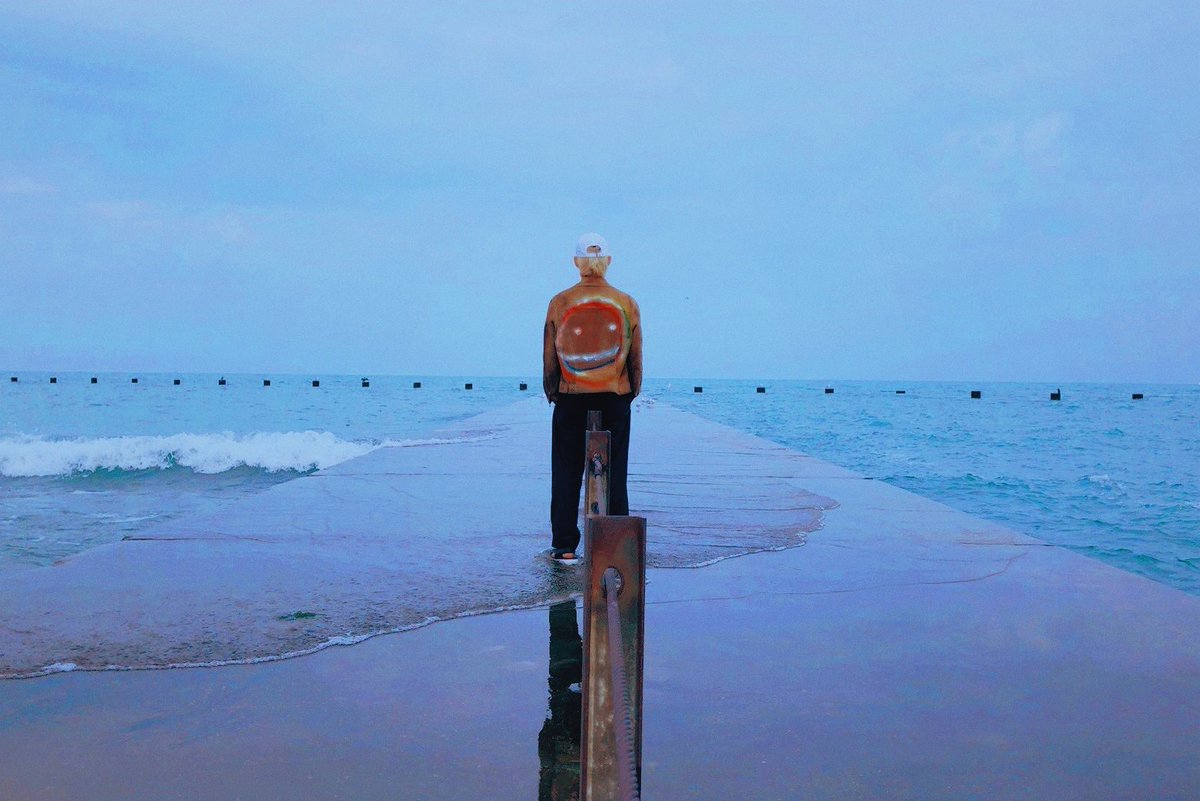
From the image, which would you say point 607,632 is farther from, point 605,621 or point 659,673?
point 659,673

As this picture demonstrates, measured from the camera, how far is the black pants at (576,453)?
5.51 m

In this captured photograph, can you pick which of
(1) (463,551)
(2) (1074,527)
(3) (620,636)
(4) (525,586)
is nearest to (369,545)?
(1) (463,551)

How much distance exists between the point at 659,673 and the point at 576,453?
2292 mm

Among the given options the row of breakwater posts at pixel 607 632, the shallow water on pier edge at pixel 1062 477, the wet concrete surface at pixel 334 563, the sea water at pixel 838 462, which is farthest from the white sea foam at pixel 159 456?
the row of breakwater posts at pixel 607 632

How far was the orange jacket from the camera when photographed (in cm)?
535

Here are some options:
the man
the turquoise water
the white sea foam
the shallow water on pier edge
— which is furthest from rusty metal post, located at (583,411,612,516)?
the white sea foam

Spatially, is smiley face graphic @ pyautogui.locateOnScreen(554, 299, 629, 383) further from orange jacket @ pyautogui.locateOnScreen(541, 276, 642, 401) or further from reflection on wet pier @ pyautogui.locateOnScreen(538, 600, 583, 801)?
reflection on wet pier @ pyautogui.locateOnScreen(538, 600, 583, 801)

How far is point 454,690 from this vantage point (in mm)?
3275

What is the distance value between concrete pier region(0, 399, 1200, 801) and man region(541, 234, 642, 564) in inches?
20.3

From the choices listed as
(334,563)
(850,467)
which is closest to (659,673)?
(334,563)

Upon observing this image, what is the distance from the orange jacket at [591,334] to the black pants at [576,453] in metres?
0.11

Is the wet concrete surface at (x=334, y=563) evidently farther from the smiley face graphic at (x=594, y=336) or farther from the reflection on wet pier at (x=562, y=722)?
the smiley face graphic at (x=594, y=336)

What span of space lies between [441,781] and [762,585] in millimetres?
2840

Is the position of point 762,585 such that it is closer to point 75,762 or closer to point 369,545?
point 369,545
